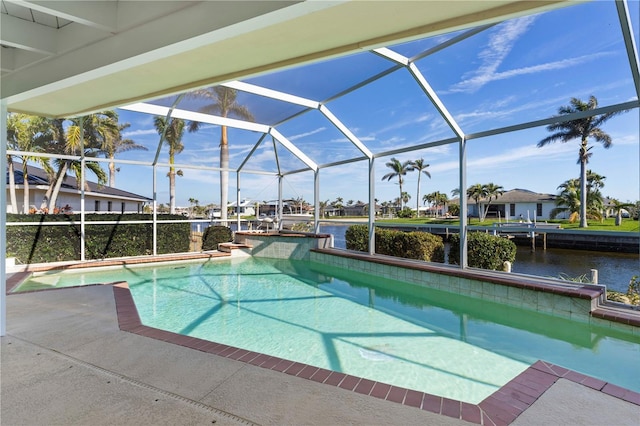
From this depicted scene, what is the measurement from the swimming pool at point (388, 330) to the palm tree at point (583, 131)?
2.48 m

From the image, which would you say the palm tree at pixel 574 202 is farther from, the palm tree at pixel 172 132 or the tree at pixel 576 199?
the palm tree at pixel 172 132

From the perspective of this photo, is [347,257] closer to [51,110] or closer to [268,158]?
[268,158]

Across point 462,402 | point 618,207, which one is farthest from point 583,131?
point 462,402

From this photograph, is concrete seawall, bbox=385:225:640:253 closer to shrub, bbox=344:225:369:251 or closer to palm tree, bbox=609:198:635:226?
palm tree, bbox=609:198:635:226

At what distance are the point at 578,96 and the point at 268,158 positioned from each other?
8890 millimetres

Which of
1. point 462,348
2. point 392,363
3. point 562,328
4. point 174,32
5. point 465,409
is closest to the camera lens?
point 465,409

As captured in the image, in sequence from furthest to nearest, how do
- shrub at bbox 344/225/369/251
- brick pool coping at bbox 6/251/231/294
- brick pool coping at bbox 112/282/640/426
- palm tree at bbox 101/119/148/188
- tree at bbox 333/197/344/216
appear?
tree at bbox 333/197/344/216, shrub at bbox 344/225/369/251, palm tree at bbox 101/119/148/188, brick pool coping at bbox 6/251/231/294, brick pool coping at bbox 112/282/640/426

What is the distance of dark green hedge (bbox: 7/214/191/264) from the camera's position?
25.5 feet

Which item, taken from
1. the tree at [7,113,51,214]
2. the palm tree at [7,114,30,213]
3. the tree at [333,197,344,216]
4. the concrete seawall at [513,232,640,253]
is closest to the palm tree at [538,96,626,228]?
the concrete seawall at [513,232,640,253]

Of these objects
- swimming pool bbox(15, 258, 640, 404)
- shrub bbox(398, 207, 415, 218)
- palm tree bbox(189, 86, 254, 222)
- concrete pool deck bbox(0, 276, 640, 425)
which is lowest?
swimming pool bbox(15, 258, 640, 404)

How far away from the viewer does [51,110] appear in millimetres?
4164

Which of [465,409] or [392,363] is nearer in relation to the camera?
[465,409]

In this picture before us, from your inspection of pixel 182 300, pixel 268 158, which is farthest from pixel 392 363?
pixel 268 158

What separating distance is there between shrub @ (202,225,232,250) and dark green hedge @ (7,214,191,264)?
887mm
